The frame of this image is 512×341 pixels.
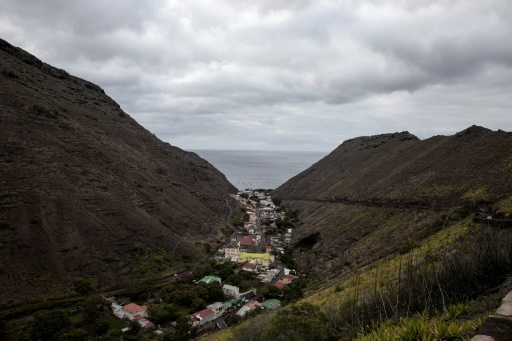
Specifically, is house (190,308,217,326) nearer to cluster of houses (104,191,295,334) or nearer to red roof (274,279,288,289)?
cluster of houses (104,191,295,334)

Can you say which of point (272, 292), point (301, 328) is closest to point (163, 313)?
point (272, 292)

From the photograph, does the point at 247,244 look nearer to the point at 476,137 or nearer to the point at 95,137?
the point at 95,137

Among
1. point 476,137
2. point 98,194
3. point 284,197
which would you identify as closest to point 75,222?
point 98,194

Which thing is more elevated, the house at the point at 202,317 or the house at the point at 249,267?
the house at the point at 249,267

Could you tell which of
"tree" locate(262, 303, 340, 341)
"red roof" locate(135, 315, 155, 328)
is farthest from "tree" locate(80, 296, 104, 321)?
"tree" locate(262, 303, 340, 341)

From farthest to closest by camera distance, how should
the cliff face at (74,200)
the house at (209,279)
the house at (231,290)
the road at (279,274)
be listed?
the road at (279,274) → the house at (209,279) → the house at (231,290) → the cliff face at (74,200)

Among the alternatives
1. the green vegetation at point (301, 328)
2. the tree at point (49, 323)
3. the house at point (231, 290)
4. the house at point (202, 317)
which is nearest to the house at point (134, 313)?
the house at point (202, 317)

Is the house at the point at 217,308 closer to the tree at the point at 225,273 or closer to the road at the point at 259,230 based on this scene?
the tree at the point at 225,273

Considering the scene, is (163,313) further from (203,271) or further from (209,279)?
(203,271)
